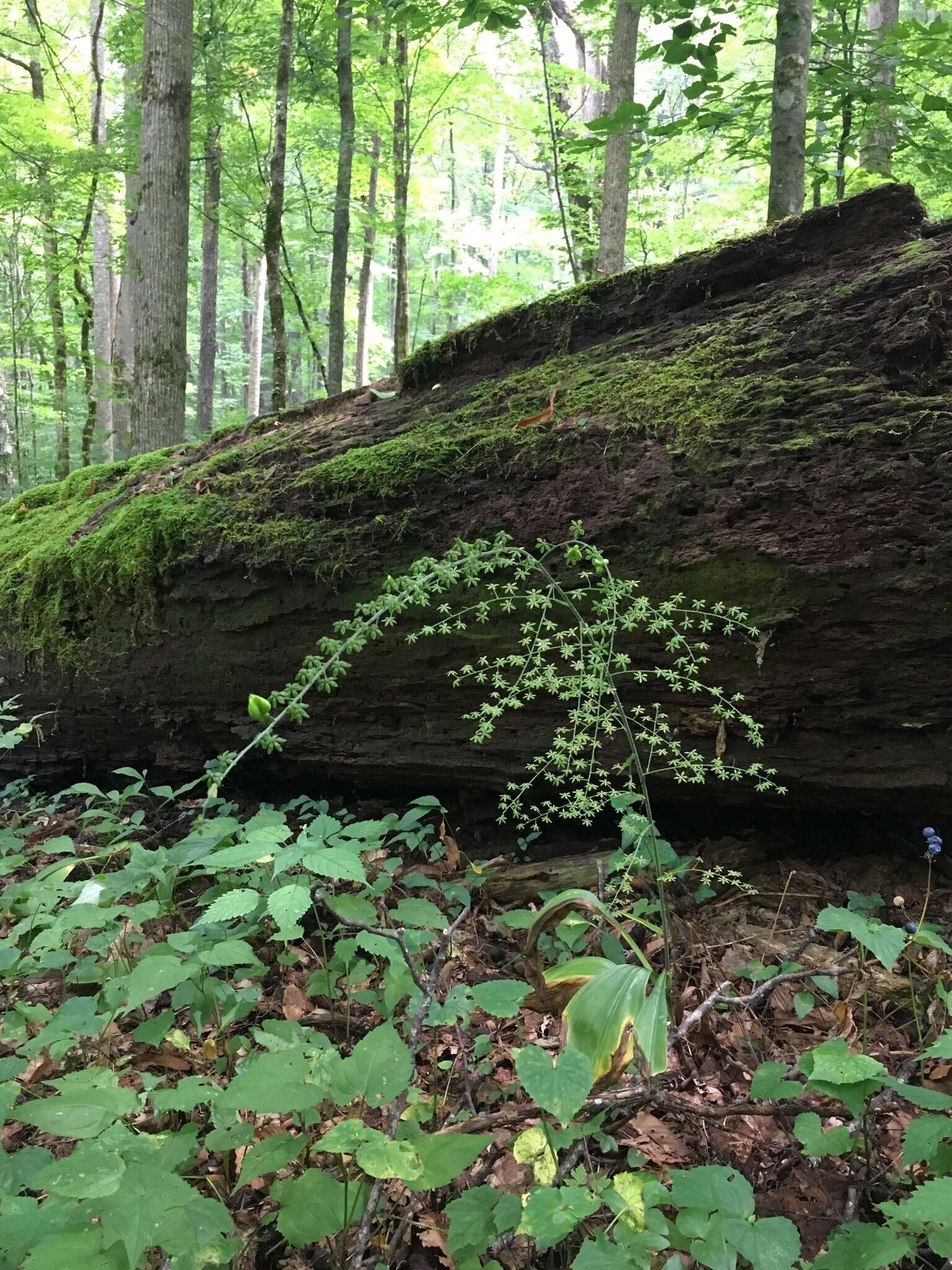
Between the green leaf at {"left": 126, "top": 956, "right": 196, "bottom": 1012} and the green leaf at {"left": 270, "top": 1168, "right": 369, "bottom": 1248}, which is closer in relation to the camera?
the green leaf at {"left": 270, "top": 1168, "right": 369, "bottom": 1248}

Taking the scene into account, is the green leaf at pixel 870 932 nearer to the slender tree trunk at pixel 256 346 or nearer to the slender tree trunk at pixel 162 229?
the slender tree trunk at pixel 162 229

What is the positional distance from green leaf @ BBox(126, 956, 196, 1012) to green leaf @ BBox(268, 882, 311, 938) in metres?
0.43

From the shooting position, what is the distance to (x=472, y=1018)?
7.84 feet

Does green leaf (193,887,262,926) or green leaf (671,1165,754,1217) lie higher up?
green leaf (193,887,262,926)

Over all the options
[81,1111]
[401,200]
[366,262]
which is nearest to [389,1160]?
Result: [81,1111]

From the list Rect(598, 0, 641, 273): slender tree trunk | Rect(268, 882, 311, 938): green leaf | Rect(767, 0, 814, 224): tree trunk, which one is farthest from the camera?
Rect(598, 0, 641, 273): slender tree trunk

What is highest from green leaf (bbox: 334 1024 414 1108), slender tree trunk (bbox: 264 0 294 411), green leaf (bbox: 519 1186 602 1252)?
slender tree trunk (bbox: 264 0 294 411)

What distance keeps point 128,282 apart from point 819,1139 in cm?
1500

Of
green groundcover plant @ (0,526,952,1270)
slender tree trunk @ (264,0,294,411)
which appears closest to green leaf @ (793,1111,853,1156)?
green groundcover plant @ (0,526,952,1270)

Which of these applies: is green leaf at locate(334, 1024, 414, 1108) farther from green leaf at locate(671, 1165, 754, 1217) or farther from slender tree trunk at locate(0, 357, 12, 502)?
slender tree trunk at locate(0, 357, 12, 502)

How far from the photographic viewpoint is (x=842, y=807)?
2625mm

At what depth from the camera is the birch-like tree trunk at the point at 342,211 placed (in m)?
7.93

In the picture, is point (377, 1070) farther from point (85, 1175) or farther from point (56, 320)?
point (56, 320)

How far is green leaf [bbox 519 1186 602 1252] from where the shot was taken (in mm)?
1197
